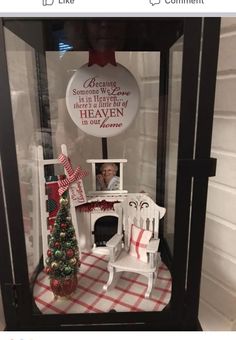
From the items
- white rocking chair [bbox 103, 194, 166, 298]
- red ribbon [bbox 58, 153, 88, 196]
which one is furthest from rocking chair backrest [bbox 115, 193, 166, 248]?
red ribbon [bbox 58, 153, 88, 196]

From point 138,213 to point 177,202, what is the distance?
17cm

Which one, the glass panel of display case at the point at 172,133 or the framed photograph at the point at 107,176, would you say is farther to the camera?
the framed photograph at the point at 107,176

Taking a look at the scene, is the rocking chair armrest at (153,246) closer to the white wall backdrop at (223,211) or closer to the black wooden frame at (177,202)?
the black wooden frame at (177,202)

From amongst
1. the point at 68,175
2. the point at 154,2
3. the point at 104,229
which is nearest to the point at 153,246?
the point at 104,229

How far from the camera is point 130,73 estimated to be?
0.73 meters

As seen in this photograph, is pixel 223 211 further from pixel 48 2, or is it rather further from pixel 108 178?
pixel 48 2

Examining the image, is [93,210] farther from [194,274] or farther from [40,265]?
[194,274]

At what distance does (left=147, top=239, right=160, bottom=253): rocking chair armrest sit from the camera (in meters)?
0.76

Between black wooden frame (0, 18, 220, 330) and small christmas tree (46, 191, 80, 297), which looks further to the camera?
small christmas tree (46, 191, 80, 297)

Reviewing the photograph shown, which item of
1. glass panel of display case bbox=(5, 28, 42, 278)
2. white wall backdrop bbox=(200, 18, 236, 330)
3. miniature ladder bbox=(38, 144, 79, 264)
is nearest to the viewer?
glass panel of display case bbox=(5, 28, 42, 278)

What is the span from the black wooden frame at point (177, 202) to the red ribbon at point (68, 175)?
85 mm

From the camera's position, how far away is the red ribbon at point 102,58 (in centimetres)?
70

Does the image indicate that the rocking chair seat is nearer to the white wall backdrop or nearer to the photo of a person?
the photo of a person

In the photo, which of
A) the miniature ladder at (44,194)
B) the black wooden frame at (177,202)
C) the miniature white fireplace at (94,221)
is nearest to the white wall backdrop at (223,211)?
the black wooden frame at (177,202)
